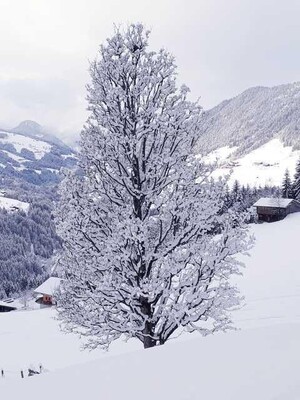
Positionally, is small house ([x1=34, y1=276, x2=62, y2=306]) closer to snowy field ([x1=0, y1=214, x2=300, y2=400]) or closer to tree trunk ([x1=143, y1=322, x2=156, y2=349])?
tree trunk ([x1=143, y1=322, x2=156, y2=349])

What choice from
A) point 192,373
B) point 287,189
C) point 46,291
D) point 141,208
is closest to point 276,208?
point 287,189

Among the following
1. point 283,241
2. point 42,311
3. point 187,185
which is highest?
point 187,185

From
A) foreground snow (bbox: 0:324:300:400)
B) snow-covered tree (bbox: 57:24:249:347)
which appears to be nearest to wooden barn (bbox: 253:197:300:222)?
snow-covered tree (bbox: 57:24:249:347)

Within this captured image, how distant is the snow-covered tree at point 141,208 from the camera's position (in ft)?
29.3

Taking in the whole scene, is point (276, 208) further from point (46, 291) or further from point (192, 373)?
point (192, 373)

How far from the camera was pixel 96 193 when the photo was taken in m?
9.45

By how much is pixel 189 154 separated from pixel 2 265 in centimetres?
14288

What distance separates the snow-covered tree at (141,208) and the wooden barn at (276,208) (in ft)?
219

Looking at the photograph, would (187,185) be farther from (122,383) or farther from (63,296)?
(122,383)

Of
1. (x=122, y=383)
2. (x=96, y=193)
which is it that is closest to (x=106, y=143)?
(x=96, y=193)

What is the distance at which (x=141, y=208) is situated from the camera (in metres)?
9.55

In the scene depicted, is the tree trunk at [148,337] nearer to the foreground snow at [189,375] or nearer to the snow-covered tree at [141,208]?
the snow-covered tree at [141,208]

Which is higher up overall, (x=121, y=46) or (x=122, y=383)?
(x=121, y=46)

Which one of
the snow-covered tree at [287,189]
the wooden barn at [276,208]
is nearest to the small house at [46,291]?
the wooden barn at [276,208]
